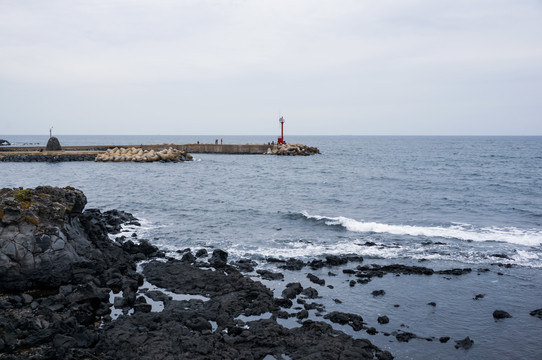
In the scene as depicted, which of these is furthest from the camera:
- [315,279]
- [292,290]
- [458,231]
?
[458,231]

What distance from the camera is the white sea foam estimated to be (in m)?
25.4

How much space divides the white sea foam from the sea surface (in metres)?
0.07

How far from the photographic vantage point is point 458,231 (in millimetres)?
27203

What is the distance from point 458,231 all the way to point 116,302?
69.3 feet

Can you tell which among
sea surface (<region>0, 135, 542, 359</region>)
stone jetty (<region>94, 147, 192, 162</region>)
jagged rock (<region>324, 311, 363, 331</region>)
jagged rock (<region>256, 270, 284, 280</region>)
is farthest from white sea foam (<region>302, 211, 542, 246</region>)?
stone jetty (<region>94, 147, 192, 162</region>)

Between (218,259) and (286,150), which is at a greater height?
(286,150)

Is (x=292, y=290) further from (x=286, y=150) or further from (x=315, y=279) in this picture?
(x=286, y=150)

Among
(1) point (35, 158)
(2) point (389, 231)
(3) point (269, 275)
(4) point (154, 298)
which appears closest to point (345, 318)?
(3) point (269, 275)

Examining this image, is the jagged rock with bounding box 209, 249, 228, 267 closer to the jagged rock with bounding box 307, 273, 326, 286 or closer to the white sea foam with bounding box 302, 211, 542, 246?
the jagged rock with bounding box 307, 273, 326, 286

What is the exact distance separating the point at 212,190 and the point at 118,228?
61.0 feet

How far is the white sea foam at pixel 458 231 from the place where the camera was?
25.4 m

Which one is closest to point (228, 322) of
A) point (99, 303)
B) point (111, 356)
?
point (111, 356)

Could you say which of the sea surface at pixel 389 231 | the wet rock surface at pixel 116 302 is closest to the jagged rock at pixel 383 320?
the sea surface at pixel 389 231

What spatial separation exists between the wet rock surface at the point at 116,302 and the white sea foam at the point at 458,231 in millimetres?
11005
